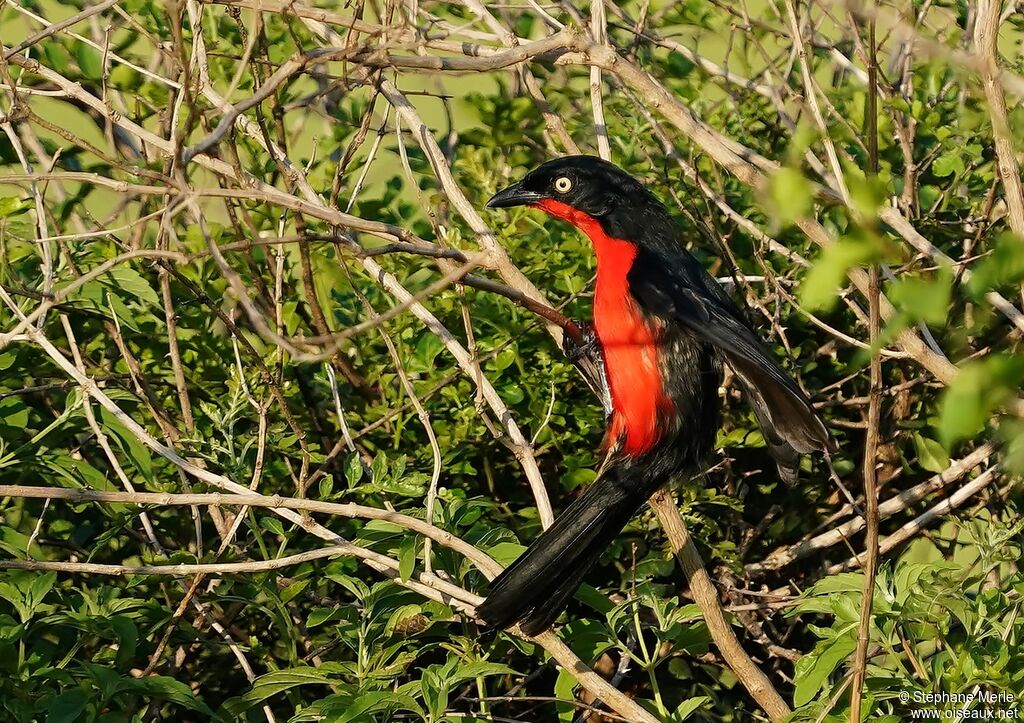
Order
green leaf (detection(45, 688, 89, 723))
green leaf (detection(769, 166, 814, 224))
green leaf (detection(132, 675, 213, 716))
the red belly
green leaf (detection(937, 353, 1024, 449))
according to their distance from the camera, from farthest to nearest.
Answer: the red belly → green leaf (detection(132, 675, 213, 716)) → green leaf (detection(45, 688, 89, 723)) → green leaf (detection(769, 166, 814, 224)) → green leaf (detection(937, 353, 1024, 449))

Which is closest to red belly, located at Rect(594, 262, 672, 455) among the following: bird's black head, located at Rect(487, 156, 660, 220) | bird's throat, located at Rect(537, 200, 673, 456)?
bird's throat, located at Rect(537, 200, 673, 456)

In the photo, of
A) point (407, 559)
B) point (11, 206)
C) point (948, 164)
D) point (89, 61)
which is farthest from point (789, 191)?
point (89, 61)

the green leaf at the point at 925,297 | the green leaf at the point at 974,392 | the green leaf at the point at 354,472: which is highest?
the green leaf at the point at 925,297

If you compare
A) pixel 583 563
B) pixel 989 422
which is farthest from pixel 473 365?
pixel 989 422

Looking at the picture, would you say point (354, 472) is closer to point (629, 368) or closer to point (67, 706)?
point (67, 706)

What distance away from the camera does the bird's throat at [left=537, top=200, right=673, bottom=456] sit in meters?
3.44

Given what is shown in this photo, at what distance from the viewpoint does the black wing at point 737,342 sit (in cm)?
296

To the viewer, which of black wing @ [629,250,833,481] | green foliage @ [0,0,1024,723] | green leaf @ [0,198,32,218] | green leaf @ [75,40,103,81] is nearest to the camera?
green foliage @ [0,0,1024,723]

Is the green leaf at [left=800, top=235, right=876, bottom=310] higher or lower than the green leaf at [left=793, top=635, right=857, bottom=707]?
higher

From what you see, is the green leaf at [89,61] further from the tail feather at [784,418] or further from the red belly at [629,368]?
the tail feather at [784,418]

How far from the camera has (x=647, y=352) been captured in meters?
3.63

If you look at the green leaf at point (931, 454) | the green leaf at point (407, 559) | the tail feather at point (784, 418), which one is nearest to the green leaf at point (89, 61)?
the green leaf at point (407, 559)

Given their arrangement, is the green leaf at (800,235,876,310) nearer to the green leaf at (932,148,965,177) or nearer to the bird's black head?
the bird's black head

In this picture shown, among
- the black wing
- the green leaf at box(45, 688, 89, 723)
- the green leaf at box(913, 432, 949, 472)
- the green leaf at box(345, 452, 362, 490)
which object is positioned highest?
the black wing
